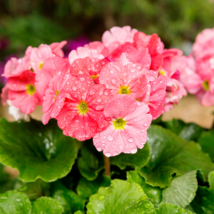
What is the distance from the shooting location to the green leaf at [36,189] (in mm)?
927

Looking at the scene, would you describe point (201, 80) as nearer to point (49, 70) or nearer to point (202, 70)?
point (202, 70)

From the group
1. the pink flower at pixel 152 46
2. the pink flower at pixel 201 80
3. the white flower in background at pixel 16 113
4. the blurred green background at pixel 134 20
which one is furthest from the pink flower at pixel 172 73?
A: the blurred green background at pixel 134 20

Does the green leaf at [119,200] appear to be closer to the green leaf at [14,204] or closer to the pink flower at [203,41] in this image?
the green leaf at [14,204]

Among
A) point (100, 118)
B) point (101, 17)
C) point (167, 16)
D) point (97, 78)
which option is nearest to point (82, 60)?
point (97, 78)

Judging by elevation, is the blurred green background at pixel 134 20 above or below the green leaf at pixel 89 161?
below

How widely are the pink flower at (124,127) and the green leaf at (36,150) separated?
0.20 metres

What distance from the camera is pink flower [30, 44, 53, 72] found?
0.78 metres

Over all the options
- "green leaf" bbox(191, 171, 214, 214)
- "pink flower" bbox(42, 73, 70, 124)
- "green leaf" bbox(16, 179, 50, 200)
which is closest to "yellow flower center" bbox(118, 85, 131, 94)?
"pink flower" bbox(42, 73, 70, 124)

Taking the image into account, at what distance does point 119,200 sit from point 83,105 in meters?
0.28

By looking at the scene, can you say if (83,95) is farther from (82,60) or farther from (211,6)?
(211,6)

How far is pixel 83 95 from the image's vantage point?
2.04ft

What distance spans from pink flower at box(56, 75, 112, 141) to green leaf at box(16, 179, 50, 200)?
0.42m

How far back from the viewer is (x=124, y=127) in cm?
64

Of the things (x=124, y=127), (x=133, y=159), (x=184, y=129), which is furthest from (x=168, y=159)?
(x=124, y=127)
